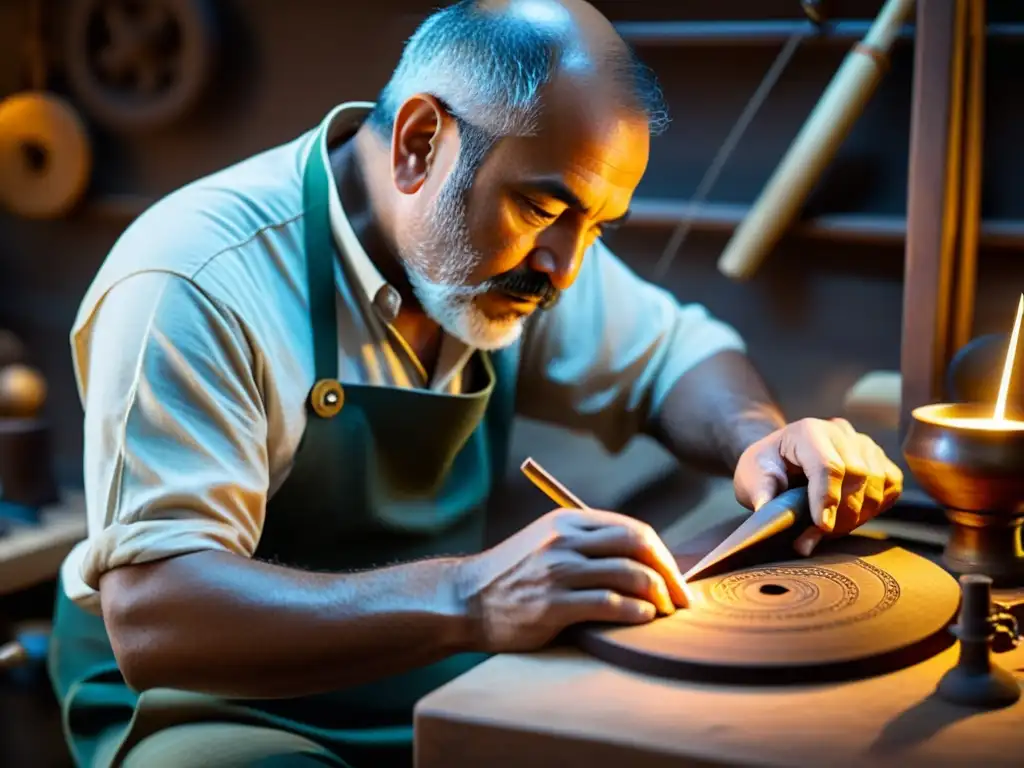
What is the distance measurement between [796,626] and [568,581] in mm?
235

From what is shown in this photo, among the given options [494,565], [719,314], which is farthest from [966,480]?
[719,314]

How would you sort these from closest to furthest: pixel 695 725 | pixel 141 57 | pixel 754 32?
1. pixel 695 725
2. pixel 754 32
3. pixel 141 57

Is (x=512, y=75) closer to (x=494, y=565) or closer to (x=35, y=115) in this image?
(x=494, y=565)

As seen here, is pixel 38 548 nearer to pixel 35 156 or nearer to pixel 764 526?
pixel 35 156

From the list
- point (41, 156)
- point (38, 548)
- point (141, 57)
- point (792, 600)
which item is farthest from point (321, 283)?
Result: point (41, 156)

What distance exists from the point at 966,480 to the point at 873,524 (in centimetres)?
37

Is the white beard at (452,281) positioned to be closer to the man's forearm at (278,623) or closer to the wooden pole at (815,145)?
the man's forearm at (278,623)

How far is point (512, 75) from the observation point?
1.62 metres

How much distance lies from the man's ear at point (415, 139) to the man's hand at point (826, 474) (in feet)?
1.93

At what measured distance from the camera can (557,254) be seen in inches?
66.1

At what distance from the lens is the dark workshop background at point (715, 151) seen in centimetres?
239

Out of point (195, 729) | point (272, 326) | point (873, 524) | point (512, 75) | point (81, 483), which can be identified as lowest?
point (81, 483)

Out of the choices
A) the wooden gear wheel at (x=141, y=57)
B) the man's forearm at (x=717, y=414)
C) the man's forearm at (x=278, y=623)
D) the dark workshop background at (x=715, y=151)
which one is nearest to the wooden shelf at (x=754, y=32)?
the dark workshop background at (x=715, y=151)

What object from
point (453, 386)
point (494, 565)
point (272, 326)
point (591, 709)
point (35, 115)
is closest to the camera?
point (591, 709)
